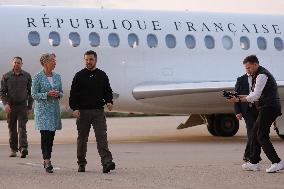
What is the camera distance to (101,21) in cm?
1975

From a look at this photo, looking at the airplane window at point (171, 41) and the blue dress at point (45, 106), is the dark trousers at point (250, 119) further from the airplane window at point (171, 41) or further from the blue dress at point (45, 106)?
the airplane window at point (171, 41)

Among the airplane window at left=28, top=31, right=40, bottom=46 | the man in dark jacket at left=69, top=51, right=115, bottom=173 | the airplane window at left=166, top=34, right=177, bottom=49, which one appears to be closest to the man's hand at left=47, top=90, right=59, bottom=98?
the man in dark jacket at left=69, top=51, right=115, bottom=173

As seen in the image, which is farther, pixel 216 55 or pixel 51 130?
pixel 216 55

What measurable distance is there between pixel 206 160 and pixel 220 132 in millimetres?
9266

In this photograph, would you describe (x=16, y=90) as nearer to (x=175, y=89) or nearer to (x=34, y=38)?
(x=34, y=38)

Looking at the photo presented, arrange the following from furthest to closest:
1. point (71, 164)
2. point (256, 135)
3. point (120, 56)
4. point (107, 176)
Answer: point (120, 56) < point (71, 164) < point (256, 135) < point (107, 176)

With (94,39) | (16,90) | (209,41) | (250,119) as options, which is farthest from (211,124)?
(250,119)

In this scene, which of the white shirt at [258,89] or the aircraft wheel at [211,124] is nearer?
the white shirt at [258,89]

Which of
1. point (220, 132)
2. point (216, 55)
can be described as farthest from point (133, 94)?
point (220, 132)

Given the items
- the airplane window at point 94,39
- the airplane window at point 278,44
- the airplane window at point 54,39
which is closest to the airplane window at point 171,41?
the airplane window at point 94,39

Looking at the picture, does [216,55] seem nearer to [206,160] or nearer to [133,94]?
[133,94]

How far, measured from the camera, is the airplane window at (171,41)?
67.3 feet

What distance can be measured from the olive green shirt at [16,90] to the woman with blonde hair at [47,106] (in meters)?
3.05

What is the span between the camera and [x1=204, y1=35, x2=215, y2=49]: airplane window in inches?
834
